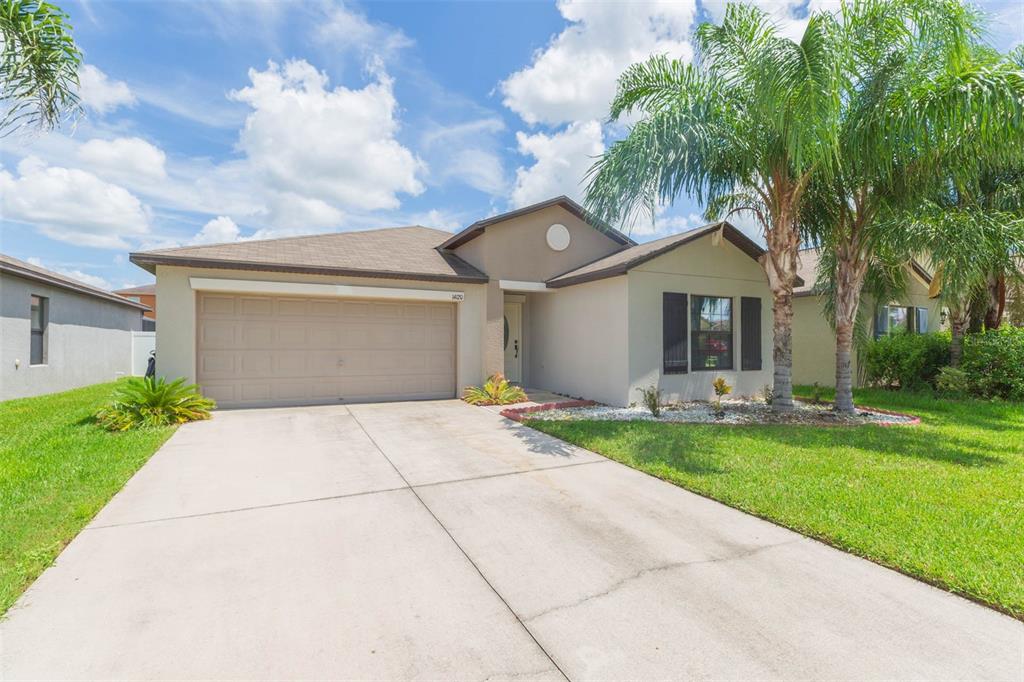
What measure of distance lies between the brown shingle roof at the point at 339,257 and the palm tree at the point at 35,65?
3.88m

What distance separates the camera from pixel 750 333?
1182 centimetres

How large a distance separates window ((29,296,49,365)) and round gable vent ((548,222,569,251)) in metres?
14.4

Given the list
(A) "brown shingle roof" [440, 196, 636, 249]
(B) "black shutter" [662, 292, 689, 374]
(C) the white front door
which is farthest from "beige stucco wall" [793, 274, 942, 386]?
(C) the white front door

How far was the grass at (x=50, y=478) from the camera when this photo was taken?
3451 mm

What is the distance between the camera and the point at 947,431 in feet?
26.0

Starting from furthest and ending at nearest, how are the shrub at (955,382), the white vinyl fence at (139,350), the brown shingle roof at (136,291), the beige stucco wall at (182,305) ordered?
the brown shingle roof at (136,291), the white vinyl fence at (139,350), the shrub at (955,382), the beige stucco wall at (182,305)

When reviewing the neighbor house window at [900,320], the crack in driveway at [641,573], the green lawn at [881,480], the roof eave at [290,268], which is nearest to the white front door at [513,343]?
the roof eave at [290,268]

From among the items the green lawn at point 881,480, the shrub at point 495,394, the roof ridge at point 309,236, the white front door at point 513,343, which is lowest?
the green lawn at point 881,480

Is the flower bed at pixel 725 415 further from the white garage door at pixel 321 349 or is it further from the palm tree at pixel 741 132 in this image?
the white garage door at pixel 321 349

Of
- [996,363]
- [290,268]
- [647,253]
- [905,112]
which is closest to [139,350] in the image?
[290,268]

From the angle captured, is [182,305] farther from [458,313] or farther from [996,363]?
[996,363]

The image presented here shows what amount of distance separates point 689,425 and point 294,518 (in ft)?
22.1

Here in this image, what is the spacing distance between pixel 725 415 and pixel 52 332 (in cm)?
1812

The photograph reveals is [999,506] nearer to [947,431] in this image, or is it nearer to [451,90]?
[947,431]
